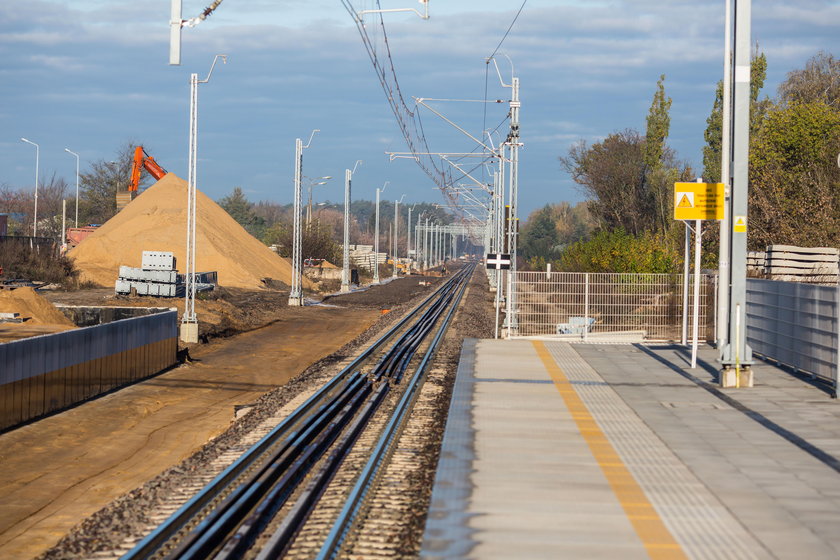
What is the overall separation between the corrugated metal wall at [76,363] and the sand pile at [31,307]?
17.1 feet

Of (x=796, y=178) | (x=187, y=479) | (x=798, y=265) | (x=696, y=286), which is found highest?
(x=796, y=178)

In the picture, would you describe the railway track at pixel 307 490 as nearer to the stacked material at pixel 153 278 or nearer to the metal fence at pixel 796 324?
the metal fence at pixel 796 324

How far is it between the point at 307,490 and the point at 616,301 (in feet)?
56.2

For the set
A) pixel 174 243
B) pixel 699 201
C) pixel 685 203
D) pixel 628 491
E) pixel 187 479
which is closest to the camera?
pixel 628 491

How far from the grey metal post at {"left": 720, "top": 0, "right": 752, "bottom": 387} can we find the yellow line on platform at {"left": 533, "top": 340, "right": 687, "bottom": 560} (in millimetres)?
3294

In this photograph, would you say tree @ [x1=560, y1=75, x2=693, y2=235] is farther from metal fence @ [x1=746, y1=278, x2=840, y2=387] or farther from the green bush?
metal fence @ [x1=746, y1=278, x2=840, y2=387]

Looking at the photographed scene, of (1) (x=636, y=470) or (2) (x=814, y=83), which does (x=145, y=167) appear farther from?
(1) (x=636, y=470)

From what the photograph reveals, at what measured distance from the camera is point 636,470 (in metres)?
10.4

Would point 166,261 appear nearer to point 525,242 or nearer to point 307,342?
point 307,342

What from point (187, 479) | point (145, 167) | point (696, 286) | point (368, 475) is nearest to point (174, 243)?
point (145, 167)

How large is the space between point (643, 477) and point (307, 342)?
24778 mm

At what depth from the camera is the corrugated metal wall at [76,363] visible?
16.2m

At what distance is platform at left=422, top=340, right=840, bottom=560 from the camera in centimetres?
795

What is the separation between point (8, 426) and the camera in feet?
52.6
